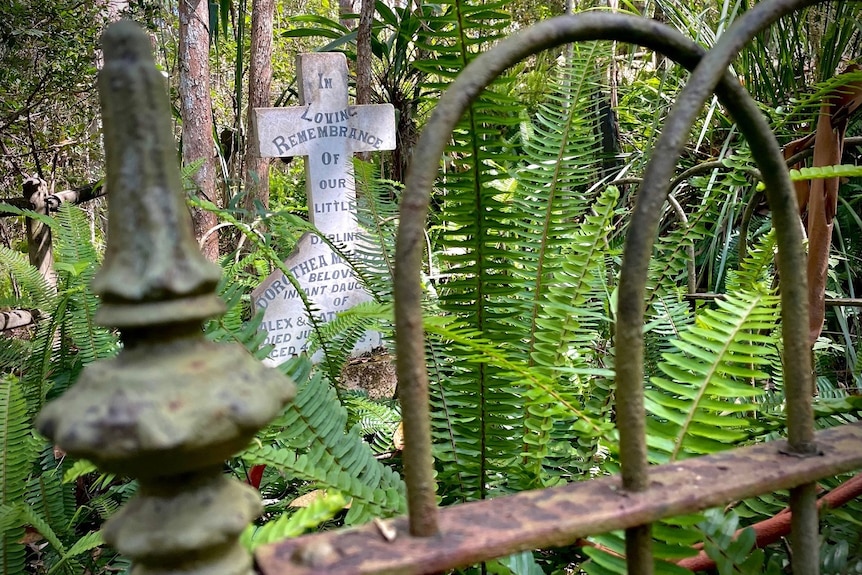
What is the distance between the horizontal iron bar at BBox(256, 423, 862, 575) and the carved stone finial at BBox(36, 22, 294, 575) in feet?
0.20

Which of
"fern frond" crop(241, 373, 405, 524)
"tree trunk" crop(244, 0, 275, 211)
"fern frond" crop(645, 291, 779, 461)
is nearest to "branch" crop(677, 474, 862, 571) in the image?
"fern frond" crop(645, 291, 779, 461)

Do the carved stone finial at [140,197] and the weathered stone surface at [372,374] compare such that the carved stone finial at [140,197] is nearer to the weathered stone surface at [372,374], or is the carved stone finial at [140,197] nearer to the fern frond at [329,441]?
the fern frond at [329,441]

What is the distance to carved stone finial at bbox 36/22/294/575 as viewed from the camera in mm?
358

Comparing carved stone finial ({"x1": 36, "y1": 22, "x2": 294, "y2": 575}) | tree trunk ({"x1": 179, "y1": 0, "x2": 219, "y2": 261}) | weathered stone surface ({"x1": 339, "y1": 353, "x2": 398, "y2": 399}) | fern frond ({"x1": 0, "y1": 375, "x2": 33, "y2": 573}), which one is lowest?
weathered stone surface ({"x1": 339, "y1": 353, "x2": 398, "y2": 399})

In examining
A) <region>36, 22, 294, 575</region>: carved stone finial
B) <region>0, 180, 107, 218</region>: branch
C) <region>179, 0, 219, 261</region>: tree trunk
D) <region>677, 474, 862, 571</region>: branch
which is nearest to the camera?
<region>36, 22, 294, 575</region>: carved stone finial

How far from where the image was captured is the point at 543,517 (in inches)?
17.9

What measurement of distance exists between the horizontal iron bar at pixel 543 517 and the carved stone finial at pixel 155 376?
2.5 inches

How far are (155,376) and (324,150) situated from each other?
3.20 m

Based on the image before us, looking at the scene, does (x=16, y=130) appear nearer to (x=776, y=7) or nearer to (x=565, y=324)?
(x=565, y=324)

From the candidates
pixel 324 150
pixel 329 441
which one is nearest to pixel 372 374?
pixel 324 150

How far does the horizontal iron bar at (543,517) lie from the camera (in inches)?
16.6

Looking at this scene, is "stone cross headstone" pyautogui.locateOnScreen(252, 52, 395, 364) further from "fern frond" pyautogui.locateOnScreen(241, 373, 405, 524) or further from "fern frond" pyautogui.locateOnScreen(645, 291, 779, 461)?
"fern frond" pyautogui.locateOnScreen(645, 291, 779, 461)

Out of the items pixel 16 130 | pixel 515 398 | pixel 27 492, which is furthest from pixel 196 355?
pixel 16 130

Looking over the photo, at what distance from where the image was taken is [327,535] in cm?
45
